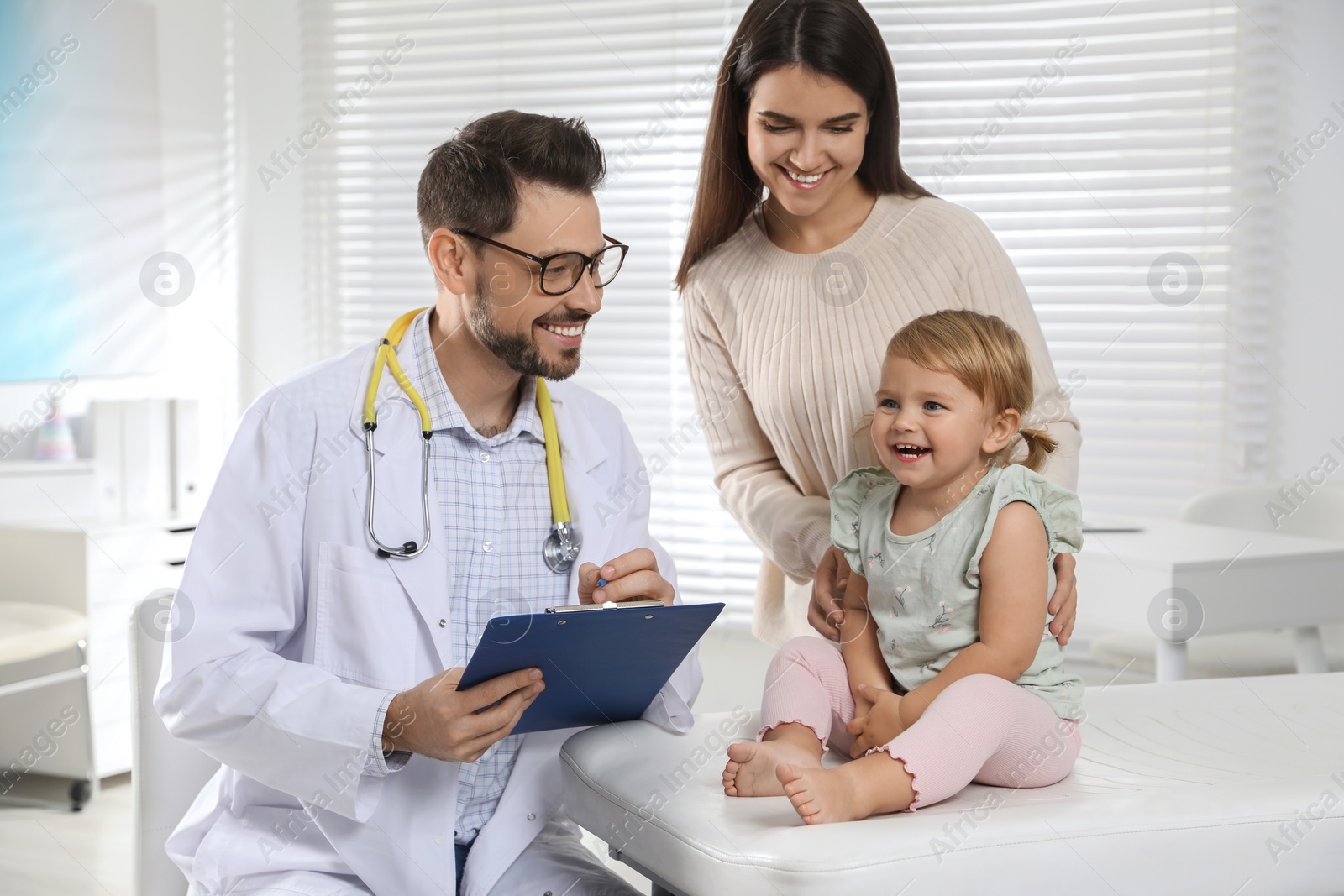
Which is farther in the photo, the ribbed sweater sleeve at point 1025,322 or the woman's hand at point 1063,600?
the ribbed sweater sleeve at point 1025,322

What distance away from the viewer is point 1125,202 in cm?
326

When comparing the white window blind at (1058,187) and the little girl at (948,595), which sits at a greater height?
the white window blind at (1058,187)

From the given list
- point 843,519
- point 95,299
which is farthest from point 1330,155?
point 95,299

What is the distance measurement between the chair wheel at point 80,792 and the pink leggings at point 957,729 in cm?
246

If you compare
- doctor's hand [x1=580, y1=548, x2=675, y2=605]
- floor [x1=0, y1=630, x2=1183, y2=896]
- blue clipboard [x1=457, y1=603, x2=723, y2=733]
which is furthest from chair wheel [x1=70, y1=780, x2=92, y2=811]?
doctor's hand [x1=580, y1=548, x2=675, y2=605]

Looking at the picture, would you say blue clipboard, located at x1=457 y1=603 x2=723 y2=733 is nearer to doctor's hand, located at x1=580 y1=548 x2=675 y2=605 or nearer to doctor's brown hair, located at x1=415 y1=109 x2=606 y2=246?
doctor's hand, located at x1=580 y1=548 x2=675 y2=605

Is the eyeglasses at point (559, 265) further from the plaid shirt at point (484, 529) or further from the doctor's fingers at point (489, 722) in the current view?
the doctor's fingers at point (489, 722)

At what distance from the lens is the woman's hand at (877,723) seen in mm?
1344

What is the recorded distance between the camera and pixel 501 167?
1466 millimetres

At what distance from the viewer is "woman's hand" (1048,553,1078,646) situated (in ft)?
4.55

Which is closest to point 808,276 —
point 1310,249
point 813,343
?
point 813,343

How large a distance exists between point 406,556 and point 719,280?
0.74 m

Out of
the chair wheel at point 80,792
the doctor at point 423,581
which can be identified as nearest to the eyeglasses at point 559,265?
the doctor at point 423,581

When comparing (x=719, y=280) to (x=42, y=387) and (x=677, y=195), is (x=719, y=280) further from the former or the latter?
(x=42, y=387)
